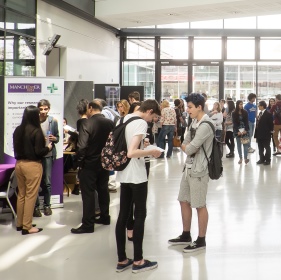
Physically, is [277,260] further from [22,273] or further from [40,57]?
[40,57]

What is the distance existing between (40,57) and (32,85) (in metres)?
5.12

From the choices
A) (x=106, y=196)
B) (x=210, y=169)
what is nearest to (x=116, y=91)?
(x=106, y=196)

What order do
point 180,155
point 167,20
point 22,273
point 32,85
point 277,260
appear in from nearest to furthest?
point 22,273
point 277,260
point 32,85
point 180,155
point 167,20

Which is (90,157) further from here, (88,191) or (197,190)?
(197,190)

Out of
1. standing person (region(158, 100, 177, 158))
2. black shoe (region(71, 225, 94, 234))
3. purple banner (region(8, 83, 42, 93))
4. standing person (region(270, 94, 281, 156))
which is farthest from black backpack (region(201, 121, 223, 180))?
standing person (region(270, 94, 281, 156))

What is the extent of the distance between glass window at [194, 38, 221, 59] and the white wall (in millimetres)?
3255

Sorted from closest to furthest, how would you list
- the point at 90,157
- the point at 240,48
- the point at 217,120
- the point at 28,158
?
the point at 28,158
the point at 90,157
the point at 217,120
the point at 240,48

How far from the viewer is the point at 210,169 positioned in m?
4.74

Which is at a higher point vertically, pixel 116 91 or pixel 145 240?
pixel 116 91

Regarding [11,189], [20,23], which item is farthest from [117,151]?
[20,23]

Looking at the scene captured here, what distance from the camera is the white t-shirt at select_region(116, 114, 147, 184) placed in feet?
13.6

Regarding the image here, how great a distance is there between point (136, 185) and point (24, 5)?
26.2 feet

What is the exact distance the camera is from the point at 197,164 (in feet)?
15.5

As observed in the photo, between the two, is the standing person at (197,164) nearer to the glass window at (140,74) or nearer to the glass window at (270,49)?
the glass window at (140,74)
